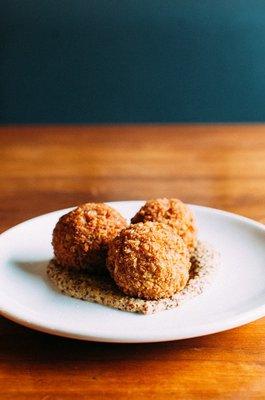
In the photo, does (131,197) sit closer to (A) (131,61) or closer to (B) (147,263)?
(B) (147,263)

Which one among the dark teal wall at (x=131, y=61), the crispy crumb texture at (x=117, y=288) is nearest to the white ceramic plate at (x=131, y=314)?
the crispy crumb texture at (x=117, y=288)

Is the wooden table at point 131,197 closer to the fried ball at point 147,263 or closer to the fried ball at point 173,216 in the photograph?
the fried ball at point 147,263

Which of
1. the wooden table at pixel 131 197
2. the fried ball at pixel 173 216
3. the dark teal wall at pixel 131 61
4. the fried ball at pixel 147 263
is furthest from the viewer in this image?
the dark teal wall at pixel 131 61

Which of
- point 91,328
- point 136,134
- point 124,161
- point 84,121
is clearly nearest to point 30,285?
point 91,328

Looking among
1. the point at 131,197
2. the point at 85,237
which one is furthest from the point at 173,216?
the point at 131,197

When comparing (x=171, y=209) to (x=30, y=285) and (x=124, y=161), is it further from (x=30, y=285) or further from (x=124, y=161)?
(x=124, y=161)

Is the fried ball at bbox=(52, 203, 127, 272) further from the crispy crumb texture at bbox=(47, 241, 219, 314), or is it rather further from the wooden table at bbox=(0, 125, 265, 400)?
the wooden table at bbox=(0, 125, 265, 400)
